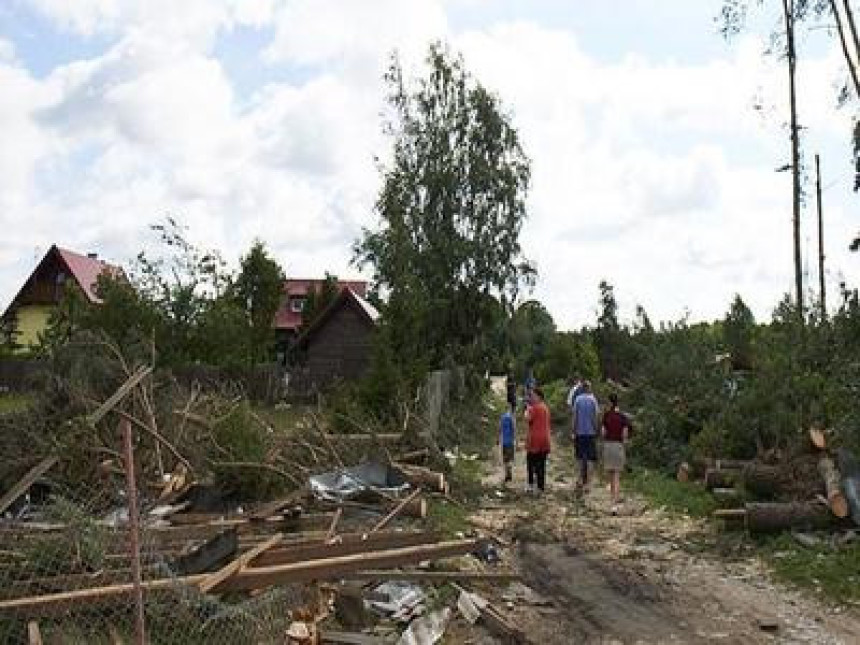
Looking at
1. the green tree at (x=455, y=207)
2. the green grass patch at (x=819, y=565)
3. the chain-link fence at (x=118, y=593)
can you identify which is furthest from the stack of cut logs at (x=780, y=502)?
the green tree at (x=455, y=207)

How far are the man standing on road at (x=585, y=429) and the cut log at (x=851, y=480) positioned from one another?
4211 millimetres

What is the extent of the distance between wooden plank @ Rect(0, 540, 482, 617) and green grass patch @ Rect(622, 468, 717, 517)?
484 cm

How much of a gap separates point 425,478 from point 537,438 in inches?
74.9

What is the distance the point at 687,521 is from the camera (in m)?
12.7

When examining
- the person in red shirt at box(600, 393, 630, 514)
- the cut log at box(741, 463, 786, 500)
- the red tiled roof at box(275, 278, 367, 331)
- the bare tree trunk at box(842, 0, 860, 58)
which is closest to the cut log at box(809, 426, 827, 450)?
the cut log at box(741, 463, 786, 500)

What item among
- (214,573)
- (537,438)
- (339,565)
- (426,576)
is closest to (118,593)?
(214,573)

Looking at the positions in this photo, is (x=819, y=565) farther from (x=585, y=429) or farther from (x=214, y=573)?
(x=214, y=573)

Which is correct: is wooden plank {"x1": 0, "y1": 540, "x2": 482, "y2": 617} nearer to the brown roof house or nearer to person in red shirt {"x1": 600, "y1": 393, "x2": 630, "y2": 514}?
person in red shirt {"x1": 600, "y1": 393, "x2": 630, "y2": 514}

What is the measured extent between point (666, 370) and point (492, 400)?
64.4 ft

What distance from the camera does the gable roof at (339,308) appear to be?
4541 cm

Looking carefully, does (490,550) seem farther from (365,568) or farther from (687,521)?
(687,521)

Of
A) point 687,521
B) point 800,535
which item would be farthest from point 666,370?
point 800,535

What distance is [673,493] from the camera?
573 inches

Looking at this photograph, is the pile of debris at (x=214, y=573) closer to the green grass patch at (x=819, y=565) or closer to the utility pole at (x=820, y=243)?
the green grass patch at (x=819, y=565)
